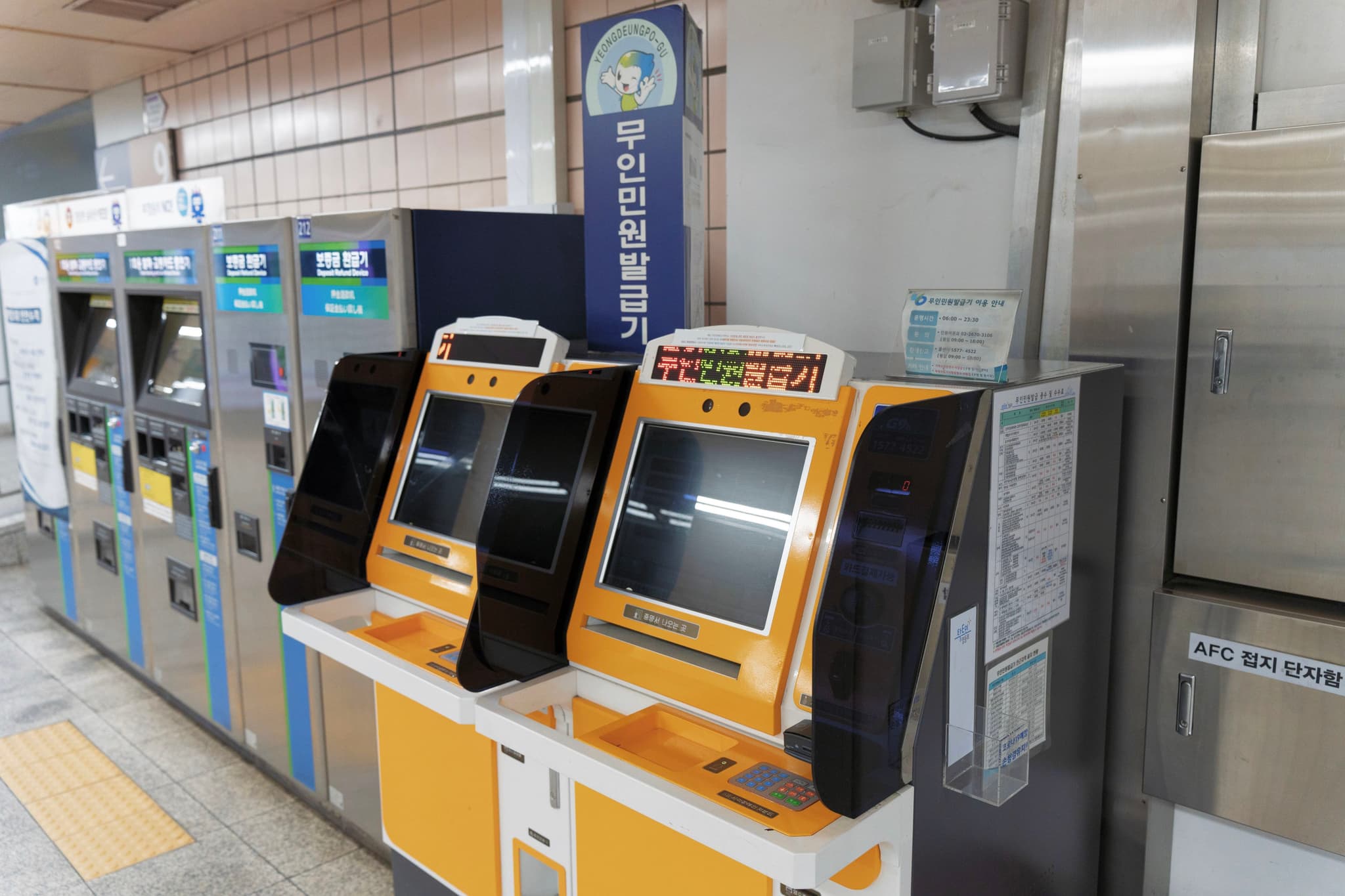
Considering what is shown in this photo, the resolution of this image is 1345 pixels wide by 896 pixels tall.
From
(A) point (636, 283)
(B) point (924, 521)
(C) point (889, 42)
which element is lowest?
(B) point (924, 521)

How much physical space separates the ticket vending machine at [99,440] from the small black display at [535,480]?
2.82 meters

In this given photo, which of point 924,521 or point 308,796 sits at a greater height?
point 924,521

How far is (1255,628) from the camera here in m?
1.81

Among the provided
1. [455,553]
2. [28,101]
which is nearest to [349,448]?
[455,553]

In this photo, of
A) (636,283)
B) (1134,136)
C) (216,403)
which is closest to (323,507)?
(636,283)

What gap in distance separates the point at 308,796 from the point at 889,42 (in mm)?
2938

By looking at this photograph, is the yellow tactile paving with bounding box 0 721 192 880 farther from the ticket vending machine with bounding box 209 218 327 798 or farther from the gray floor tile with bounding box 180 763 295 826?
the ticket vending machine with bounding box 209 218 327 798

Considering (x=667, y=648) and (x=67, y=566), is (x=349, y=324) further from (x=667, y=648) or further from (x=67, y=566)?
(x=67, y=566)

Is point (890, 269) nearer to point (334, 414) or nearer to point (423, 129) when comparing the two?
point (334, 414)

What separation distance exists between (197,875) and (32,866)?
1.76 ft

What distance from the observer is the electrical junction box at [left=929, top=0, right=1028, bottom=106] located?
2158 mm

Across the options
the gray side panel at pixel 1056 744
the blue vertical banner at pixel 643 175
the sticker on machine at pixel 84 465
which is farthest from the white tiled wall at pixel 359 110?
the gray side panel at pixel 1056 744

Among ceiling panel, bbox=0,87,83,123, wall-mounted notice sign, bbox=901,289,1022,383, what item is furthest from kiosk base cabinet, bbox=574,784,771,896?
ceiling panel, bbox=0,87,83,123

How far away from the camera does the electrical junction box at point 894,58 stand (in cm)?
231
